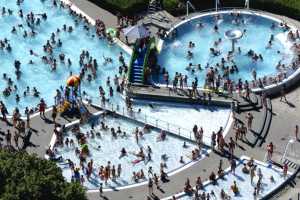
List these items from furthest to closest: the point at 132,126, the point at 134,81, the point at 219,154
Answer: the point at 134,81
the point at 132,126
the point at 219,154

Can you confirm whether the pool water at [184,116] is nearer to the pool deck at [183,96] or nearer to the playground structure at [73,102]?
the pool deck at [183,96]

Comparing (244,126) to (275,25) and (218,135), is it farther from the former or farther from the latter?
(275,25)

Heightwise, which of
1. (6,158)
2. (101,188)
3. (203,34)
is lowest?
(101,188)

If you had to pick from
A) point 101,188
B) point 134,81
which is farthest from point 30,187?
point 134,81

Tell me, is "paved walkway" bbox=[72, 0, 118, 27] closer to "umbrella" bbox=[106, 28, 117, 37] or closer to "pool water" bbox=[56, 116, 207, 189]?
"umbrella" bbox=[106, 28, 117, 37]

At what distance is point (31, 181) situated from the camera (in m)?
39.9

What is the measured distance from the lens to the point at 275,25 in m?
67.0

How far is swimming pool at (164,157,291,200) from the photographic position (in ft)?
160

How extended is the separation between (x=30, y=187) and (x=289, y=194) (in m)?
17.9

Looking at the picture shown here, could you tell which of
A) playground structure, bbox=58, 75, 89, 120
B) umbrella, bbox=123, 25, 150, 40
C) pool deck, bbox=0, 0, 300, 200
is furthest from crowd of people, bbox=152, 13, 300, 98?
playground structure, bbox=58, 75, 89, 120

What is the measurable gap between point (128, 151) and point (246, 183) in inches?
350

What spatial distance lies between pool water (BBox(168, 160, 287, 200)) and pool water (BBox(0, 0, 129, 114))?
13192mm

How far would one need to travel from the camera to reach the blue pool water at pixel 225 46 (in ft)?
203

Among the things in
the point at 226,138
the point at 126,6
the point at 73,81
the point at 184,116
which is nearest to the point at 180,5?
the point at 126,6
